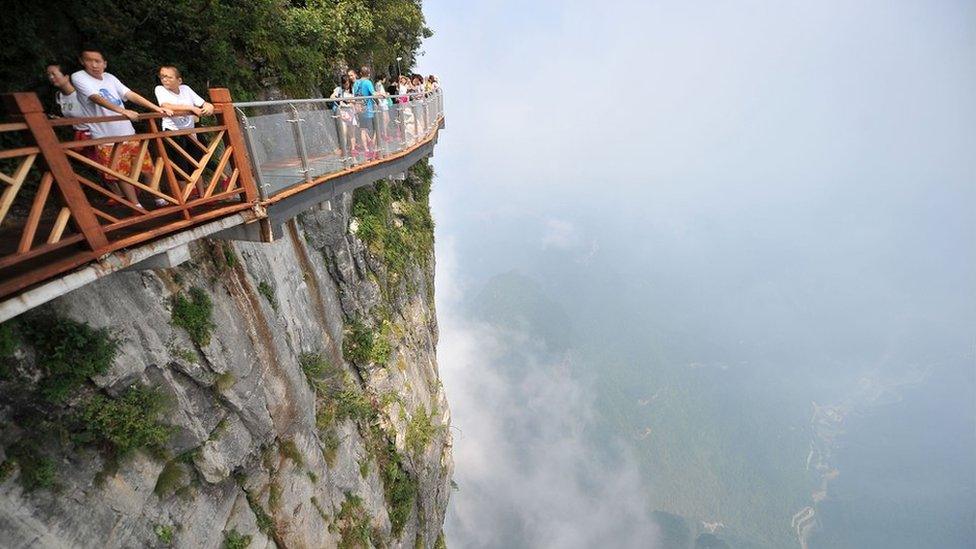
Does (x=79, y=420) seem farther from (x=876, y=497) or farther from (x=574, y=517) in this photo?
(x=876, y=497)

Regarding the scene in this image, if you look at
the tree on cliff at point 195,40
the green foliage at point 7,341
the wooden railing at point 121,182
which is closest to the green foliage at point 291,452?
the green foliage at point 7,341

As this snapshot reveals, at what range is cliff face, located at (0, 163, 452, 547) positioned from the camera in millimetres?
4430

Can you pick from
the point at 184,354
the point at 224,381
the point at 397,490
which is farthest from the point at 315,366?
the point at 397,490

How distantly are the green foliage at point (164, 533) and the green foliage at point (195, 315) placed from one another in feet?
8.92

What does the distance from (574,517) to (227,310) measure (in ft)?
432

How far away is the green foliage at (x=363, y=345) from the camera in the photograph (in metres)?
12.1

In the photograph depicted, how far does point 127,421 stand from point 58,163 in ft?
11.9

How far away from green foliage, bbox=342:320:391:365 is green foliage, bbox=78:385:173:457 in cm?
619

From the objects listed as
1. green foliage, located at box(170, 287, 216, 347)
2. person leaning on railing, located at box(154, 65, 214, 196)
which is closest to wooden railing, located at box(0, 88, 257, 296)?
person leaning on railing, located at box(154, 65, 214, 196)

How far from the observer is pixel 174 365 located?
19.5 feet

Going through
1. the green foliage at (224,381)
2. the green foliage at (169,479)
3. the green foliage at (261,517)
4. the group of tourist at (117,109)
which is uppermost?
the group of tourist at (117,109)

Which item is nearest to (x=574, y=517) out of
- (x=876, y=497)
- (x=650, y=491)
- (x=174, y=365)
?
(x=650, y=491)

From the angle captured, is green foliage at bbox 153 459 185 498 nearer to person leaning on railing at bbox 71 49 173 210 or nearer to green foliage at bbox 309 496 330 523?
green foliage at bbox 309 496 330 523

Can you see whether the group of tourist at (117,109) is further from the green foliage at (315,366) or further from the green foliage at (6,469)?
the green foliage at (315,366)
